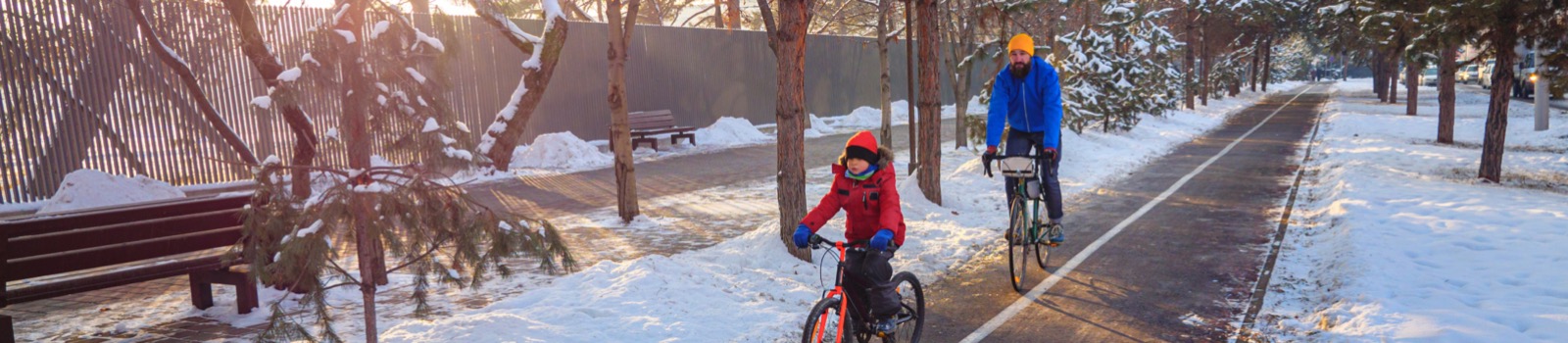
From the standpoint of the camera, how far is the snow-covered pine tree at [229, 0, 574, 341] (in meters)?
4.00

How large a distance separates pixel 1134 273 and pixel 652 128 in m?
14.6

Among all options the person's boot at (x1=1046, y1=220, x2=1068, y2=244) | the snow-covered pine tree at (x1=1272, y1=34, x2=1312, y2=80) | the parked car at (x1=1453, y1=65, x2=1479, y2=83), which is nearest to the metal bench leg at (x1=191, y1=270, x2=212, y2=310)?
the person's boot at (x1=1046, y1=220, x2=1068, y2=244)

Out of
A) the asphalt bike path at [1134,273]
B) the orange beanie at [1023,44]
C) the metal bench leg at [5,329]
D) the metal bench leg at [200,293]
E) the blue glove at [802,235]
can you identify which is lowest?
the asphalt bike path at [1134,273]

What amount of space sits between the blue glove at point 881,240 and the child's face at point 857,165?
42 cm

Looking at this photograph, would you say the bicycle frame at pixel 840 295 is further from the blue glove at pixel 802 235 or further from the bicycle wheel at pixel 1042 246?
the bicycle wheel at pixel 1042 246

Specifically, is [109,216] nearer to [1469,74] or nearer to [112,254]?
[112,254]

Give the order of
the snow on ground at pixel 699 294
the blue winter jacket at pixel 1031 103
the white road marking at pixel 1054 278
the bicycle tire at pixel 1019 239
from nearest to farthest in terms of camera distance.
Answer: the snow on ground at pixel 699 294
the white road marking at pixel 1054 278
the bicycle tire at pixel 1019 239
the blue winter jacket at pixel 1031 103

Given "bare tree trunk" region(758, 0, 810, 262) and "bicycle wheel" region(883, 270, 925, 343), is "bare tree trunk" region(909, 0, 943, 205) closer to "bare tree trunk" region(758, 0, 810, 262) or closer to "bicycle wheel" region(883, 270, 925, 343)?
"bare tree trunk" region(758, 0, 810, 262)

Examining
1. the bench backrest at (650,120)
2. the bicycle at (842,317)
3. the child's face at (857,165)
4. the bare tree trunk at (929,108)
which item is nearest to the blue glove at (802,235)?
the bicycle at (842,317)

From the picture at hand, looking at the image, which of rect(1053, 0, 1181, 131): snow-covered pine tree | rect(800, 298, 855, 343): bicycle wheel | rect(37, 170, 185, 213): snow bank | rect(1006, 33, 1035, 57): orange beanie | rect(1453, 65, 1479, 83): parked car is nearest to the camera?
rect(800, 298, 855, 343): bicycle wheel

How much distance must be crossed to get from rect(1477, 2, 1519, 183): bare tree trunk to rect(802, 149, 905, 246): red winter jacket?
37.9ft

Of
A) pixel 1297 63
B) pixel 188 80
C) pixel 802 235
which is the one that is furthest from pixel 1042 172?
pixel 1297 63

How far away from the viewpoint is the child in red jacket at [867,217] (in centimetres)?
465

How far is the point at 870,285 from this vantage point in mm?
4734
